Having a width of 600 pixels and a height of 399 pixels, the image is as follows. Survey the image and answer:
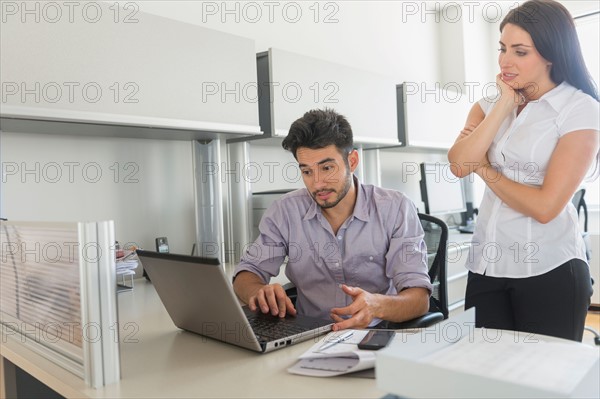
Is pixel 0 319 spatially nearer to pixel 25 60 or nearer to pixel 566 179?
pixel 25 60

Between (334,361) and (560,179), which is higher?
(560,179)

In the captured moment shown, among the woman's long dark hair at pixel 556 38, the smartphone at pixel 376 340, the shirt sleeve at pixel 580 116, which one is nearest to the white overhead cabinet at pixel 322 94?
the woman's long dark hair at pixel 556 38

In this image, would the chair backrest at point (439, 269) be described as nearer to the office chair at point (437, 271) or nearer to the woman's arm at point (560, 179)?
the office chair at point (437, 271)

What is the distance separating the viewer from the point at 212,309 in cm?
107

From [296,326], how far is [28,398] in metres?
0.79

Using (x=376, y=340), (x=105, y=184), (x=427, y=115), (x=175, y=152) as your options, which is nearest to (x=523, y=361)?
(x=376, y=340)

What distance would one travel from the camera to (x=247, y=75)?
2199 mm

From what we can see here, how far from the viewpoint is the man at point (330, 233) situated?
5.44 feet

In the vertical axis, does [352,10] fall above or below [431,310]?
above

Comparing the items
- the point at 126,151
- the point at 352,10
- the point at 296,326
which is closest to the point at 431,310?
the point at 296,326

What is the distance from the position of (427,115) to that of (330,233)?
79.9 inches

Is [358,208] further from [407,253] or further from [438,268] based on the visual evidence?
[438,268]

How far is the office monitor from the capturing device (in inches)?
140

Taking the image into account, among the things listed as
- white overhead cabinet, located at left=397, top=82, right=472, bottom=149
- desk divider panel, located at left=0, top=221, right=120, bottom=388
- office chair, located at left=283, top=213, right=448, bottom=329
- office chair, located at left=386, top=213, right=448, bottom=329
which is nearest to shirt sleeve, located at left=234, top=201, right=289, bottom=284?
office chair, located at left=283, top=213, right=448, bottom=329
